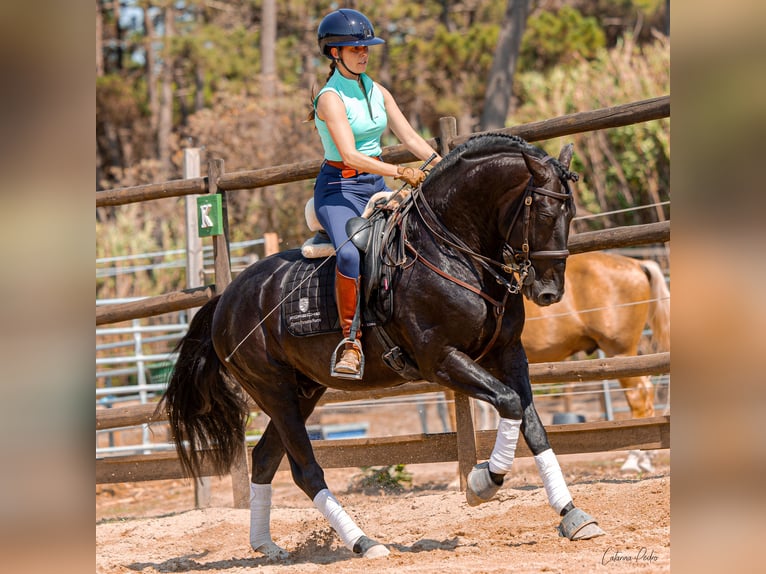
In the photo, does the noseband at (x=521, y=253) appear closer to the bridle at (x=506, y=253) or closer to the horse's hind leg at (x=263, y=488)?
the bridle at (x=506, y=253)

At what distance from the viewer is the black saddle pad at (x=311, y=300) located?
509cm

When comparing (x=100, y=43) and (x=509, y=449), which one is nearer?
(x=509, y=449)

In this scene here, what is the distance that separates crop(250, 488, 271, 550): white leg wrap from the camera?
18.1ft

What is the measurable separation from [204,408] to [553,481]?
239cm

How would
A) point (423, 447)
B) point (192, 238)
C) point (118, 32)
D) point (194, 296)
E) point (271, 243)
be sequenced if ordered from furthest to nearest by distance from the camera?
point (118, 32) < point (271, 243) < point (192, 238) < point (194, 296) < point (423, 447)

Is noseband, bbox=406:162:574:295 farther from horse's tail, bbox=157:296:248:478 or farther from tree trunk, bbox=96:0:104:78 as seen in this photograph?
tree trunk, bbox=96:0:104:78

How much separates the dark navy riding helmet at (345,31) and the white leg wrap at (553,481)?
2337mm

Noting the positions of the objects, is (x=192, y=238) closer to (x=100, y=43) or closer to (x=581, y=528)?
(x=581, y=528)

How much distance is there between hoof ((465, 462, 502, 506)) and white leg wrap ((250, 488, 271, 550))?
1498 millimetres

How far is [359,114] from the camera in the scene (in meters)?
5.09

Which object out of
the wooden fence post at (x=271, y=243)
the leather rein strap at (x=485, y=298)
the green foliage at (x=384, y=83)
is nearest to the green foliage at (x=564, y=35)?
the green foliage at (x=384, y=83)

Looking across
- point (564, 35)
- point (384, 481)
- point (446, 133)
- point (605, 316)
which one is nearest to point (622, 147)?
point (605, 316)
